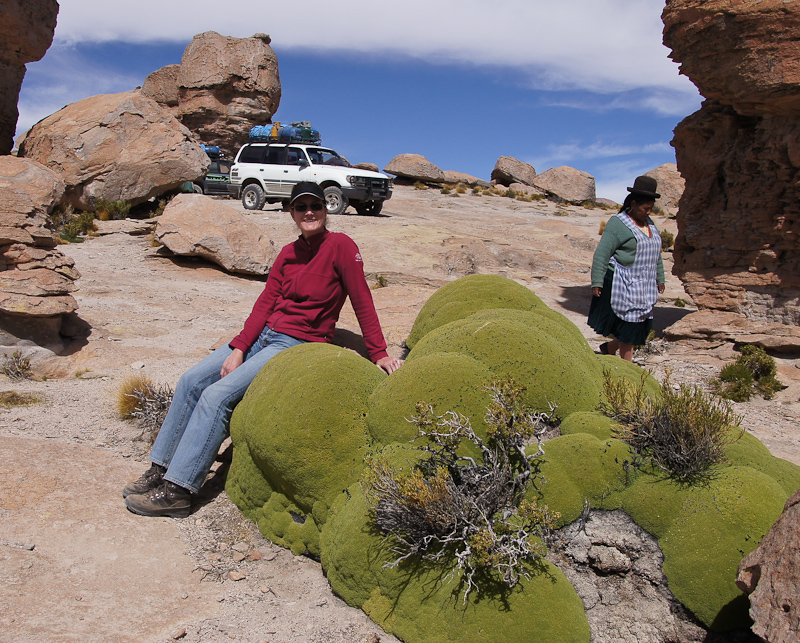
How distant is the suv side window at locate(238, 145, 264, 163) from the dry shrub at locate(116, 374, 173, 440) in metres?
A: 12.9

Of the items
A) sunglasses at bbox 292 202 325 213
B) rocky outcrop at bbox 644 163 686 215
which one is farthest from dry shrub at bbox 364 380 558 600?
rocky outcrop at bbox 644 163 686 215

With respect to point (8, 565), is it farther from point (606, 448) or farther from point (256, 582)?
point (606, 448)

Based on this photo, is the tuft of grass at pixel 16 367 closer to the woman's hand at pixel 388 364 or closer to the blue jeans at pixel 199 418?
the blue jeans at pixel 199 418

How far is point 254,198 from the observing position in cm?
1627

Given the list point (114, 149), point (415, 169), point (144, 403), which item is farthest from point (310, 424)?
point (415, 169)

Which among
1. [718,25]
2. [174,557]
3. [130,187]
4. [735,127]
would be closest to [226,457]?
[174,557]

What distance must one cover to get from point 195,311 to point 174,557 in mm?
5035

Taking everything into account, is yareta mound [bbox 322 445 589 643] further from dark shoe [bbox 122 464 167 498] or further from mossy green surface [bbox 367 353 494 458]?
dark shoe [bbox 122 464 167 498]

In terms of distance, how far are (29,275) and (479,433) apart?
207 inches

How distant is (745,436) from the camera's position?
341cm

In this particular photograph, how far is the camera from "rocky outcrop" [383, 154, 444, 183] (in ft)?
98.6

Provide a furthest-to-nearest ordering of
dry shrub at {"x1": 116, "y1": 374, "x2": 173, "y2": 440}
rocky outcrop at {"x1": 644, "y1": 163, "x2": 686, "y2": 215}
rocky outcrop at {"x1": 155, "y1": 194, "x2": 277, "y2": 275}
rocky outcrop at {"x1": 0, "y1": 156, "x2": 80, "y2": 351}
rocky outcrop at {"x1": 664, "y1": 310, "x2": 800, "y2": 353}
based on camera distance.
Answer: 1. rocky outcrop at {"x1": 644, "y1": 163, "x2": 686, "y2": 215}
2. rocky outcrop at {"x1": 155, "y1": 194, "x2": 277, "y2": 275}
3. rocky outcrop at {"x1": 664, "y1": 310, "x2": 800, "y2": 353}
4. rocky outcrop at {"x1": 0, "y1": 156, "x2": 80, "y2": 351}
5. dry shrub at {"x1": 116, "y1": 374, "x2": 173, "y2": 440}

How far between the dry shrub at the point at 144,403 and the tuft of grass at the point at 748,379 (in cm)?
534

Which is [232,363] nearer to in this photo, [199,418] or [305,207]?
[199,418]
